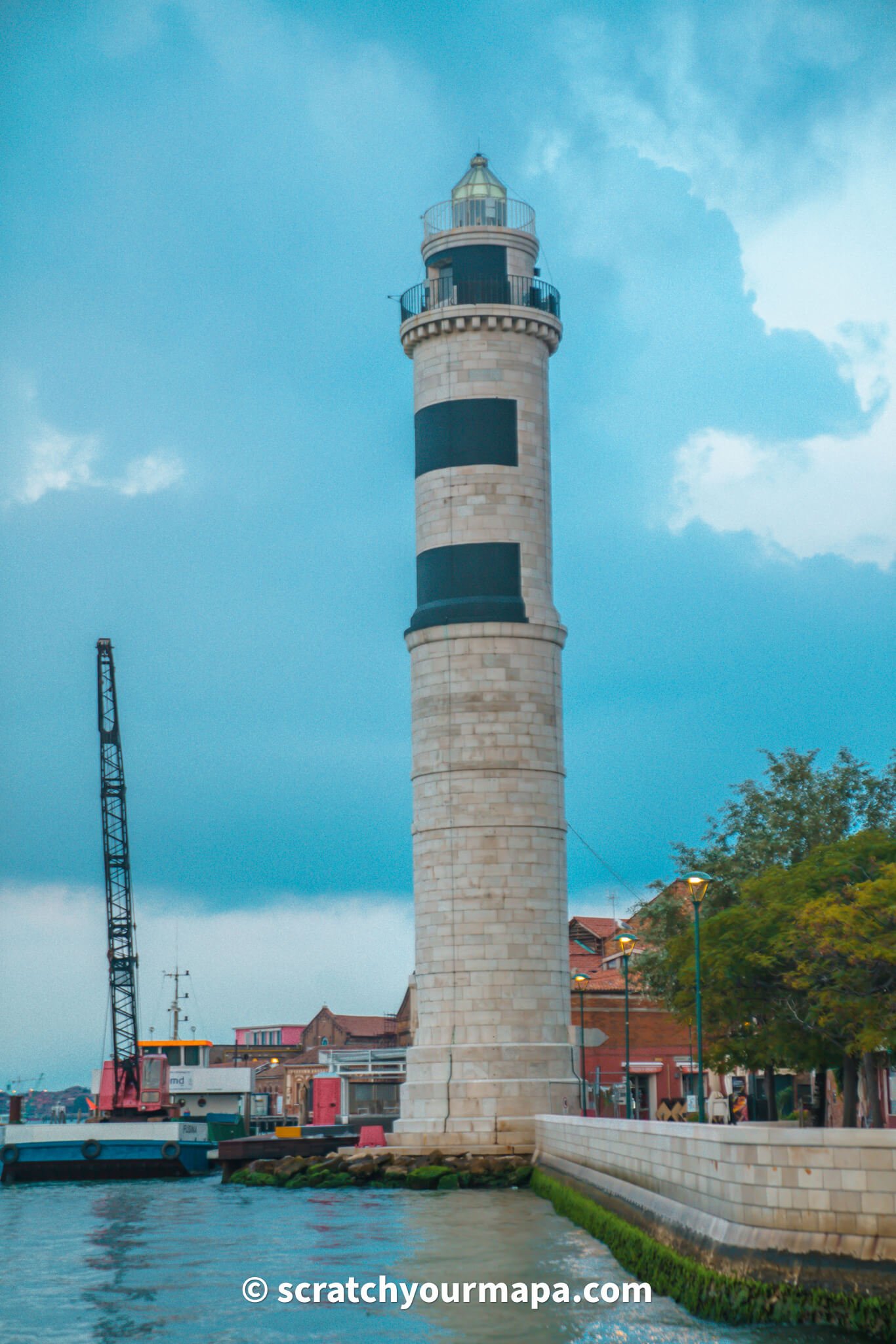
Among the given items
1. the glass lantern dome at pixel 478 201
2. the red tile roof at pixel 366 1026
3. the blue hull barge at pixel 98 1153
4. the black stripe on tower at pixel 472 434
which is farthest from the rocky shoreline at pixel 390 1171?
the red tile roof at pixel 366 1026

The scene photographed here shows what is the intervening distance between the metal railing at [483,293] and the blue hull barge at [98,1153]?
25.8 metres

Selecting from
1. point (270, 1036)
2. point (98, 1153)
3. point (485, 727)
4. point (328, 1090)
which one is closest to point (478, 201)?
point (485, 727)

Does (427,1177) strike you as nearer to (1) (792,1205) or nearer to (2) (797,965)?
(2) (797,965)

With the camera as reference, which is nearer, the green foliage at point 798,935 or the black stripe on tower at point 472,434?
the green foliage at point 798,935

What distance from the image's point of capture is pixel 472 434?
44844 millimetres

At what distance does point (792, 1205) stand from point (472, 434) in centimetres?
3019

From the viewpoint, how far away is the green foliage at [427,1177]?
39.2 metres

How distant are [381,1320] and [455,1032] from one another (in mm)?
21361

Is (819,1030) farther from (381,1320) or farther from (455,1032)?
(381,1320)

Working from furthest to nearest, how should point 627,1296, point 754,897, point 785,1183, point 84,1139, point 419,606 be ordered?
point 84,1139 → point 419,606 → point 754,897 → point 627,1296 → point 785,1183

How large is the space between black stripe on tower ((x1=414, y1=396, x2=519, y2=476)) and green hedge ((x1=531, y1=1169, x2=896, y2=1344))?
25.7m

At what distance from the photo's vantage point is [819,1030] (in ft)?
113

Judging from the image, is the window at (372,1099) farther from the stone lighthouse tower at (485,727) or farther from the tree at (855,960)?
the tree at (855,960)

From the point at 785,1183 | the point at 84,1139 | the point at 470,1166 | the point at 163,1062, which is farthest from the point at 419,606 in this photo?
the point at 785,1183
